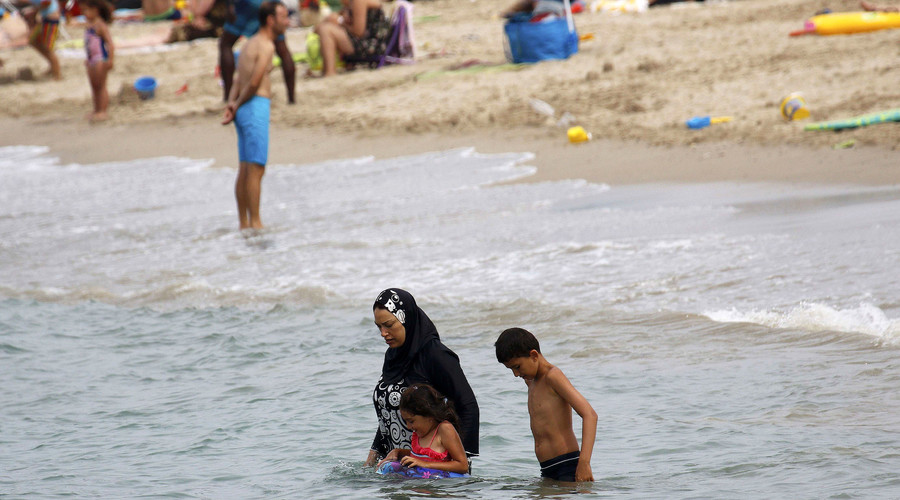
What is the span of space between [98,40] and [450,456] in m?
13.3

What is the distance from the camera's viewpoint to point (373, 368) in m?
6.36

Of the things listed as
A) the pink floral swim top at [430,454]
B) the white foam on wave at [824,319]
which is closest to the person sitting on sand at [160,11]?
the white foam on wave at [824,319]

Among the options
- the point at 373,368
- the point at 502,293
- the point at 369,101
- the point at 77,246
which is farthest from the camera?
the point at 369,101

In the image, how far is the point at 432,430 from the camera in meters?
3.94

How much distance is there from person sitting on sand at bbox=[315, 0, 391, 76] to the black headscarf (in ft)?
42.0

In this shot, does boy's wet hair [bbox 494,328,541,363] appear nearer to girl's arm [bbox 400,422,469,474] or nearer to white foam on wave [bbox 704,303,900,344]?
girl's arm [bbox 400,422,469,474]

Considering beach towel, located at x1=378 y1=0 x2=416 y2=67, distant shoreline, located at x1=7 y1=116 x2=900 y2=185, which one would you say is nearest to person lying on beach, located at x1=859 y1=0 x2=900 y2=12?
distant shoreline, located at x1=7 y1=116 x2=900 y2=185

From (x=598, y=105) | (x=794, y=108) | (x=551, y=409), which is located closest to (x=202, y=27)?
(x=598, y=105)

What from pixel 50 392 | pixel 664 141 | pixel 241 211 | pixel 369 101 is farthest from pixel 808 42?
pixel 50 392

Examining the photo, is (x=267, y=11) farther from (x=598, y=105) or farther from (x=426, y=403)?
(x=426, y=403)

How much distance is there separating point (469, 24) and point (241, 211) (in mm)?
11775

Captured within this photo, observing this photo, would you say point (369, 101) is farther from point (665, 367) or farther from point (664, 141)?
point (665, 367)

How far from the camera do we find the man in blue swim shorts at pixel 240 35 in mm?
13180

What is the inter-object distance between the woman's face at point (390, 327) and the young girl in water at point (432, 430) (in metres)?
0.19
